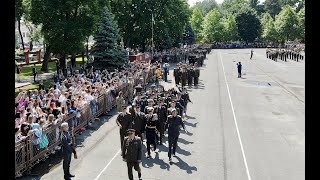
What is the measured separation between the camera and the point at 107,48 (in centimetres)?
3466

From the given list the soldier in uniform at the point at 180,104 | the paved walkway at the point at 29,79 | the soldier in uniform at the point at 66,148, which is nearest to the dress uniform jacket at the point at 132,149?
the soldier in uniform at the point at 66,148

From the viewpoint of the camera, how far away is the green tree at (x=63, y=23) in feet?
110

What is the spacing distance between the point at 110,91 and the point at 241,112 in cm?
701

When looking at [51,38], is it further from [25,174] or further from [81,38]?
[25,174]

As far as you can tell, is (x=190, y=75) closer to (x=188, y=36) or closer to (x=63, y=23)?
(x=63, y=23)

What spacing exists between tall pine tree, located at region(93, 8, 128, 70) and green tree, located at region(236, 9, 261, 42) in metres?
88.3

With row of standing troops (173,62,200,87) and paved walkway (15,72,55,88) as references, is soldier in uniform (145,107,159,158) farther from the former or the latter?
paved walkway (15,72,55,88)

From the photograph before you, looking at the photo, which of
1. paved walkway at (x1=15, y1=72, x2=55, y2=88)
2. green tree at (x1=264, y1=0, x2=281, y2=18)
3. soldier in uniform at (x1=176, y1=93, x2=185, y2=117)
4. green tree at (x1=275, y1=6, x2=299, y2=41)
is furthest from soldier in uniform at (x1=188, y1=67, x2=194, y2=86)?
green tree at (x1=264, y1=0, x2=281, y2=18)

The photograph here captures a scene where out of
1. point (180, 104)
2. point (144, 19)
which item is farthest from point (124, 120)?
point (144, 19)

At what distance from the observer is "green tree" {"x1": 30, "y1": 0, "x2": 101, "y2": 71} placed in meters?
33.4

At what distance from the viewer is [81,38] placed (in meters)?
33.9

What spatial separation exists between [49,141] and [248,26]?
111 metres
